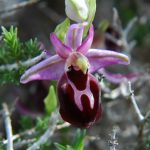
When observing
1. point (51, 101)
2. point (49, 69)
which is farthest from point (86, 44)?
point (51, 101)

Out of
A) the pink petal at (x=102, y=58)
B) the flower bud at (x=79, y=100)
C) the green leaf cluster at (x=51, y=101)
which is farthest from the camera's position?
the green leaf cluster at (x=51, y=101)

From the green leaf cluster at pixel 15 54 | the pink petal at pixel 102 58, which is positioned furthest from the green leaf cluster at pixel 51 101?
the pink petal at pixel 102 58

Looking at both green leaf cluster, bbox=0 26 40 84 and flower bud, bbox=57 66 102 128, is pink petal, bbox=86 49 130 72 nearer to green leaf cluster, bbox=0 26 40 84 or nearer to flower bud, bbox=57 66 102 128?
flower bud, bbox=57 66 102 128

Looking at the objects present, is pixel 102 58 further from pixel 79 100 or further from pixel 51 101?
pixel 51 101

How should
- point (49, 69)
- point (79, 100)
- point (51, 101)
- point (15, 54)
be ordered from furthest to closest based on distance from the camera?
1. point (51, 101)
2. point (15, 54)
3. point (49, 69)
4. point (79, 100)

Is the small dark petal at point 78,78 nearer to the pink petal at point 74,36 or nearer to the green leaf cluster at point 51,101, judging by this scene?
the pink petal at point 74,36

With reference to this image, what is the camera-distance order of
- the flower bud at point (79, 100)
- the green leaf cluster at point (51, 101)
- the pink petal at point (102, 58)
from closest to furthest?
the flower bud at point (79, 100), the pink petal at point (102, 58), the green leaf cluster at point (51, 101)

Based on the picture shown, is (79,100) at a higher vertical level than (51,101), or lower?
higher

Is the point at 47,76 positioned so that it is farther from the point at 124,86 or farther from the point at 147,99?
the point at 147,99
